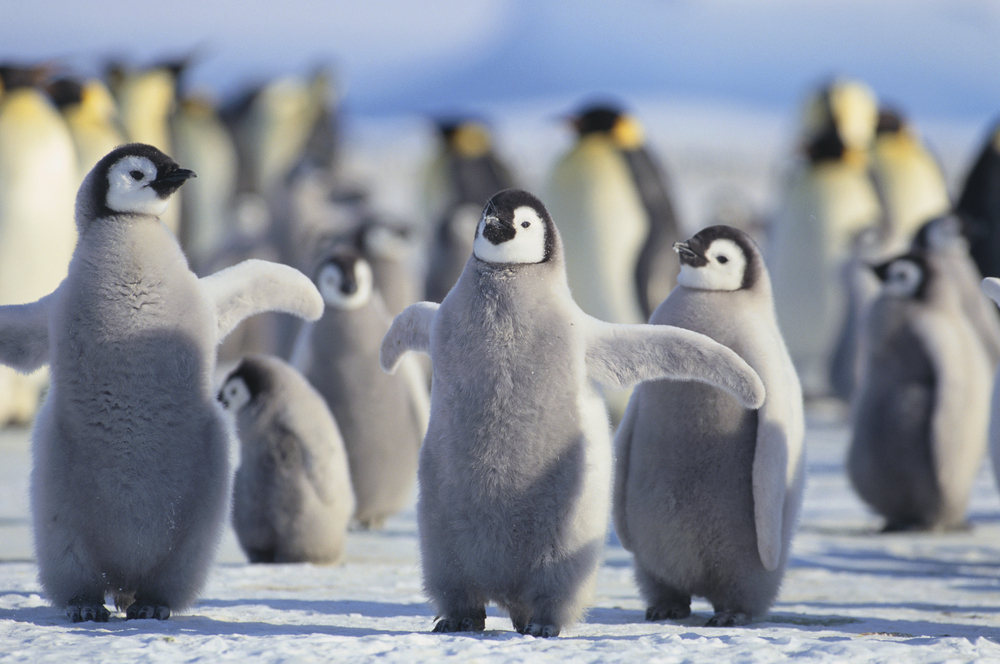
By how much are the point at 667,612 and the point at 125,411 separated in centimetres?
153

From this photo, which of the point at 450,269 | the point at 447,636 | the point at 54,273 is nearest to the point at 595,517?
the point at 447,636

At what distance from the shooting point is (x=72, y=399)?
9.62ft

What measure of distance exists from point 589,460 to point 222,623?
934 mm

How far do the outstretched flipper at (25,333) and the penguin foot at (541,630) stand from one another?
→ 132 centimetres

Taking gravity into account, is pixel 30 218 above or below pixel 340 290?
above

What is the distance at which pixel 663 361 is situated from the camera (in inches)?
116

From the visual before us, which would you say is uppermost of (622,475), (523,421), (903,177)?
(903,177)

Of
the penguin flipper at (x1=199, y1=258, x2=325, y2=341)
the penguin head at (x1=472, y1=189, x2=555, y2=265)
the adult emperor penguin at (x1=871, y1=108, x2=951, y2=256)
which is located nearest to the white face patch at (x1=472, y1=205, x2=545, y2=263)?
the penguin head at (x1=472, y1=189, x2=555, y2=265)

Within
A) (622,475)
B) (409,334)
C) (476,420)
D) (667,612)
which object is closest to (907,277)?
(622,475)

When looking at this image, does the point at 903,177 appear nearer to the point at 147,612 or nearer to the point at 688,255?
the point at 688,255

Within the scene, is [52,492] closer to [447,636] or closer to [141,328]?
[141,328]

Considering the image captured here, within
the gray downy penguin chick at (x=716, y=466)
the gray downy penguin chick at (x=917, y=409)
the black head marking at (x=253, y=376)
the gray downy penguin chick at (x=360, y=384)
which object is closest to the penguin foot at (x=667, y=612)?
the gray downy penguin chick at (x=716, y=466)

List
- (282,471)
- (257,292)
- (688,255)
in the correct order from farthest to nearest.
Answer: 1. (282,471)
2. (688,255)
3. (257,292)

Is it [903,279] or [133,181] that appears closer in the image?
[133,181]
